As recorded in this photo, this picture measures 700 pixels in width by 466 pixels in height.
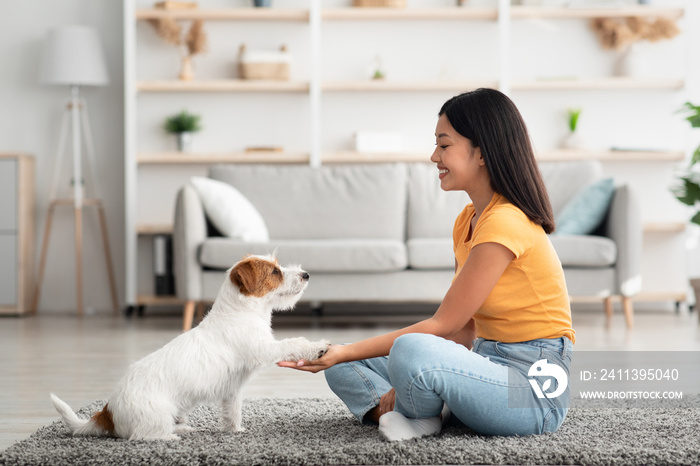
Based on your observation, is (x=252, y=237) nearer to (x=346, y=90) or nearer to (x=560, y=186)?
(x=346, y=90)

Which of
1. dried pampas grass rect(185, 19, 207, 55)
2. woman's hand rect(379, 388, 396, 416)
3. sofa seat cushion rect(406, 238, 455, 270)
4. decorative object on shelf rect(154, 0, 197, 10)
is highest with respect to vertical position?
decorative object on shelf rect(154, 0, 197, 10)

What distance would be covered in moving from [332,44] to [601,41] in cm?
180

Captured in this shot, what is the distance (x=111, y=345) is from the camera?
3.49m

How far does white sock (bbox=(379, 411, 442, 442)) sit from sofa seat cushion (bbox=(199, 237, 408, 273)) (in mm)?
2183

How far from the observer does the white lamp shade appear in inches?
185

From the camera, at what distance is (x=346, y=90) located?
16.6 feet

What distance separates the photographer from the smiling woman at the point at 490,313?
61.7 inches

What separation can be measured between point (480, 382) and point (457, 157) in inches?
19.5

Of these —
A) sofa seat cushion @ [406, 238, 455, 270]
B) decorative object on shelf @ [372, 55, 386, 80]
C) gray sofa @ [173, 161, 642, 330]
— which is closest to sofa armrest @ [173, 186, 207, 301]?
gray sofa @ [173, 161, 642, 330]

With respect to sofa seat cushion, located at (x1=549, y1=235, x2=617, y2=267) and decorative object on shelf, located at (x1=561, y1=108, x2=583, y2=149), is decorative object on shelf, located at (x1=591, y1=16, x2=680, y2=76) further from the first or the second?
sofa seat cushion, located at (x1=549, y1=235, x2=617, y2=267)

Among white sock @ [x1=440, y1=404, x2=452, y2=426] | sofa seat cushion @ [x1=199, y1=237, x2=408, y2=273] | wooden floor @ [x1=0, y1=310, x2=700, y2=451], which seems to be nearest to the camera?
white sock @ [x1=440, y1=404, x2=452, y2=426]

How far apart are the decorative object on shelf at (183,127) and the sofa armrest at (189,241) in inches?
39.1

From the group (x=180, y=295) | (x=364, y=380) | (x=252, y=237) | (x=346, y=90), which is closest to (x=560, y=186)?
(x=346, y=90)

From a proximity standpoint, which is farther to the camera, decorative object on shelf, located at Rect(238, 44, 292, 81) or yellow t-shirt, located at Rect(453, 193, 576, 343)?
decorative object on shelf, located at Rect(238, 44, 292, 81)
